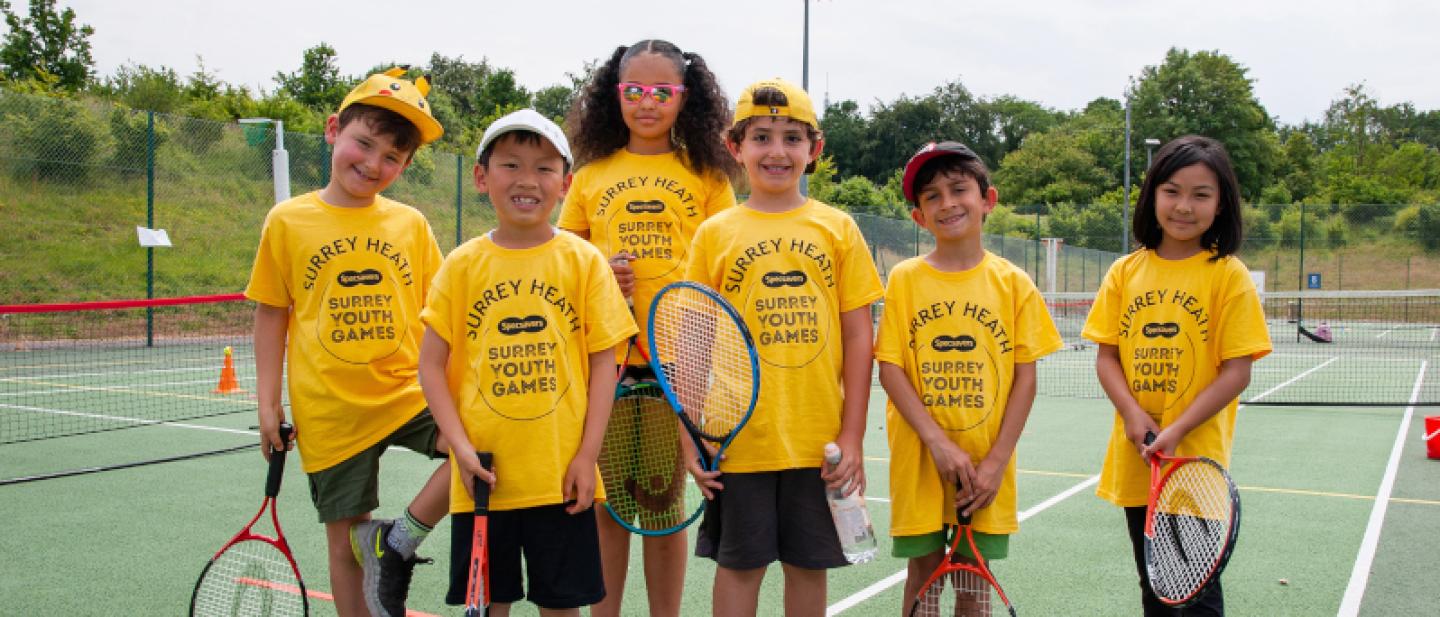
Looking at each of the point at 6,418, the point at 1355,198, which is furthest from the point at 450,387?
the point at 1355,198

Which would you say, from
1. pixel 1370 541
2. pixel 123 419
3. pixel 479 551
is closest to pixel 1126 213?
pixel 1370 541

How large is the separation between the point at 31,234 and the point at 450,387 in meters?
19.0

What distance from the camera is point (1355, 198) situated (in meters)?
55.8

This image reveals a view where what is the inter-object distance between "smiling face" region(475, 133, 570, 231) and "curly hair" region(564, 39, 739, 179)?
2.39ft

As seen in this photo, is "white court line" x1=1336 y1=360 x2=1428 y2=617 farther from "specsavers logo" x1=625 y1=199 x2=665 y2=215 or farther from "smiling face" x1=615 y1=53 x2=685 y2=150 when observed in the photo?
"smiling face" x1=615 y1=53 x2=685 y2=150

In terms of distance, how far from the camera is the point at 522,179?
9.71 ft

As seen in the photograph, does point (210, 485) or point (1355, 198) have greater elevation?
point (1355, 198)

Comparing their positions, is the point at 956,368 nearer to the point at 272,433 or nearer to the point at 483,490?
the point at 483,490

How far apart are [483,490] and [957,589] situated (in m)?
1.41

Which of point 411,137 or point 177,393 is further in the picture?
point 177,393

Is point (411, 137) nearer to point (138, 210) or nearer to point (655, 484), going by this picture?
point (655, 484)

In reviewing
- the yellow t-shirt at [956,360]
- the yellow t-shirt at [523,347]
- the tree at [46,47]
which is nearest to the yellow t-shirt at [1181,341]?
the yellow t-shirt at [956,360]

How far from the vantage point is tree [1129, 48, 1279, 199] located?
64.8 m

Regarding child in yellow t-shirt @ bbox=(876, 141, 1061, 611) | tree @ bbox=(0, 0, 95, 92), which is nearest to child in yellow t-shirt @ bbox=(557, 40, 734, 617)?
child in yellow t-shirt @ bbox=(876, 141, 1061, 611)
